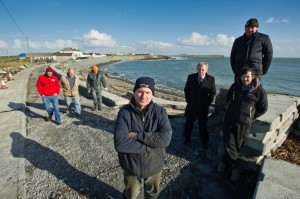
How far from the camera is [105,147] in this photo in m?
5.23

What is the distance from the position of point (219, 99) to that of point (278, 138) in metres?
2.32

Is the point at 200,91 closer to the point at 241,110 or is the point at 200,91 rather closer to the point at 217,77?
the point at 241,110

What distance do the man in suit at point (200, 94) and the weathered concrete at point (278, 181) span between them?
1.75 meters

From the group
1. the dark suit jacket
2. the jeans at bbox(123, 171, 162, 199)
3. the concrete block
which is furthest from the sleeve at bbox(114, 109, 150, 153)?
the dark suit jacket

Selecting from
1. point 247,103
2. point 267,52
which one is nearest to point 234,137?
point 247,103

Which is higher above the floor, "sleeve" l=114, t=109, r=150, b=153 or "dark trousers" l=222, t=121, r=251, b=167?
"sleeve" l=114, t=109, r=150, b=153

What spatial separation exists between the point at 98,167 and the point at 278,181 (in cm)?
331

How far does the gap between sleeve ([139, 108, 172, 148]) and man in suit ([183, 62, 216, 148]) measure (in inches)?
90.8

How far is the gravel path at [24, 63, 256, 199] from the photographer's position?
141 inches

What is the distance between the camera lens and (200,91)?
4.65 metres

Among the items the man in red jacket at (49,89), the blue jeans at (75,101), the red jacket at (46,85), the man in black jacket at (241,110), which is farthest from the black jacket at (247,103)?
the red jacket at (46,85)

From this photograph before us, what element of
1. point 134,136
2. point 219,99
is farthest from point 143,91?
point 219,99

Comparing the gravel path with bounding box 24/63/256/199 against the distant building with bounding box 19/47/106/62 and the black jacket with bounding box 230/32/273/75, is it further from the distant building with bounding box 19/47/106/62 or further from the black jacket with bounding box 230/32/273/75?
the distant building with bounding box 19/47/106/62

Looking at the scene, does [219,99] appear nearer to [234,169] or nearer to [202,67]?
[202,67]
